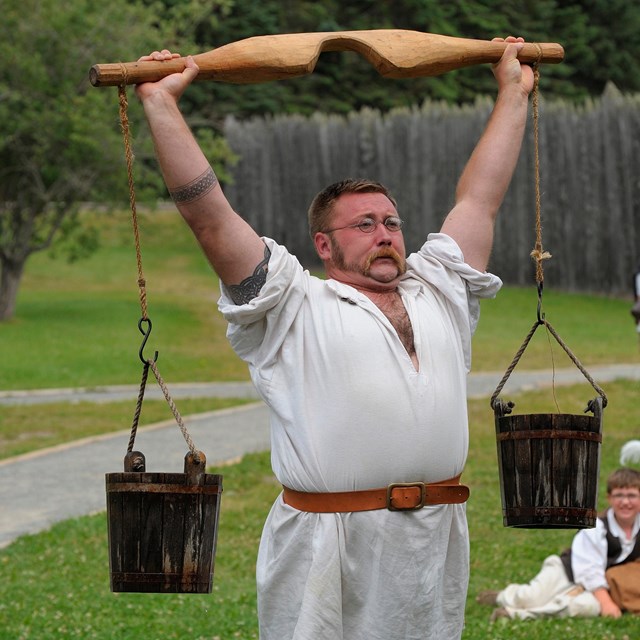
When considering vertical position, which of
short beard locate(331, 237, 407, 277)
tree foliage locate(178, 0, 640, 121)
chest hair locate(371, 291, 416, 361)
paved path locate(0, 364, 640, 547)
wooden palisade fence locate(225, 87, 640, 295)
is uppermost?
tree foliage locate(178, 0, 640, 121)

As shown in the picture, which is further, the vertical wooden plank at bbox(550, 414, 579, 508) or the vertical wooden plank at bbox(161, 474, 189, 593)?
the vertical wooden plank at bbox(550, 414, 579, 508)

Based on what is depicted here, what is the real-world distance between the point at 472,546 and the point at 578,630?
1968 millimetres

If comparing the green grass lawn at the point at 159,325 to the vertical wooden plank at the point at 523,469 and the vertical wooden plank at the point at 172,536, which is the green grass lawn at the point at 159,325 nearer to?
the vertical wooden plank at the point at 523,469

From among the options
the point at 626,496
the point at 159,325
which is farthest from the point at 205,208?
the point at 159,325

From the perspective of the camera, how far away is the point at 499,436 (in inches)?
183

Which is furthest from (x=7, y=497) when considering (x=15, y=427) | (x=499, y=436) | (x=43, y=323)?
(x=43, y=323)

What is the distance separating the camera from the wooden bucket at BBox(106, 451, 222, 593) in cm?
408

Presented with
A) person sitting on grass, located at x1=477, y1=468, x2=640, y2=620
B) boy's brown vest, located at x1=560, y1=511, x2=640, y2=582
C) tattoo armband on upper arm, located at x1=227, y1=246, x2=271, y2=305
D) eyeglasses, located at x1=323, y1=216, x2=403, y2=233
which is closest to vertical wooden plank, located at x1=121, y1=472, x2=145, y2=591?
tattoo armband on upper arm, located at x1=227, y1=246, x2=271, y2=305

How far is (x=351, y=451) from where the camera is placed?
3975 millimetres

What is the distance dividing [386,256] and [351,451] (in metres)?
0.66

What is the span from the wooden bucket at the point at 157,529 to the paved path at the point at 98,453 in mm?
5161

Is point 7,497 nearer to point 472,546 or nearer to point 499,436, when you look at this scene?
point 472,546

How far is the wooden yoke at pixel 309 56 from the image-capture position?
4.20 metres

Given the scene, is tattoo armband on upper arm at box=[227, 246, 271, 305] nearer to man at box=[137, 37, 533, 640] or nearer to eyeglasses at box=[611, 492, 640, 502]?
man at box=[137, 37, 533, 640]
